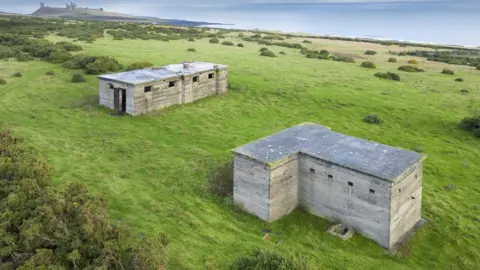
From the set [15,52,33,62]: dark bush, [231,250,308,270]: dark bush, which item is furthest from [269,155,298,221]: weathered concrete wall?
[15,52,33,62]: dark bush

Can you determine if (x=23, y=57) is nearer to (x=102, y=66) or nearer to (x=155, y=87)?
(x=102, y=66)

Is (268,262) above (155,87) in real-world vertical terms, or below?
below

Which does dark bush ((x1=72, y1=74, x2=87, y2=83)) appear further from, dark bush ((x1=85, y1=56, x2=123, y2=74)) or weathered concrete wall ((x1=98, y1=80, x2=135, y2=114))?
weathered concrete wall ((x1=98, y1=80, x2=135, y2=114))

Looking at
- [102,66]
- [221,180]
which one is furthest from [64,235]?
[102,66]

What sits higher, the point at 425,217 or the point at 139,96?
the point at 139,96

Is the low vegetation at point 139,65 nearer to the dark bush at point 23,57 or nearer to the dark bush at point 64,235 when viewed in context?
the dark bush at point 23,57

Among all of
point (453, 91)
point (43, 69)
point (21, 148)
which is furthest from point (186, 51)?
point (21, 148)

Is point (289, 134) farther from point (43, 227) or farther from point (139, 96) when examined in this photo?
point (139, 96)
